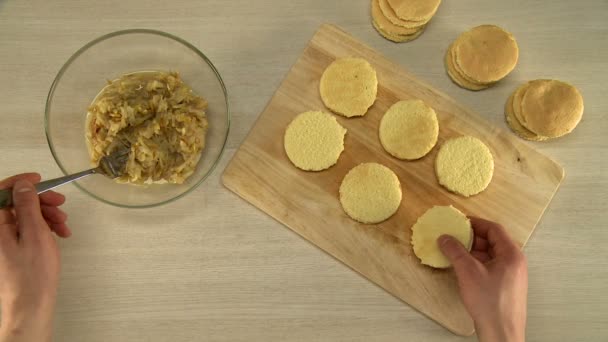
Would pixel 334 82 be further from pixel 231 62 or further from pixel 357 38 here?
pixel 231 62

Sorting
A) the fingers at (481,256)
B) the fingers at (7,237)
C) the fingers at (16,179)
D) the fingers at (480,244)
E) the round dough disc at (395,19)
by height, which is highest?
the round dough disc at (395,19)

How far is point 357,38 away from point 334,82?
18cm

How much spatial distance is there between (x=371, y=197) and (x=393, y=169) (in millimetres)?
116

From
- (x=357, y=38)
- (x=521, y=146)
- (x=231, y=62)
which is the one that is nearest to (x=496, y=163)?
(x=521, y=146)

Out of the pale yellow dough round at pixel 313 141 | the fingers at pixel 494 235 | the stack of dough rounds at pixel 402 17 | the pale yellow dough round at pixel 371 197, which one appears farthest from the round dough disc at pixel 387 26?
the fingers at pixel 494 235

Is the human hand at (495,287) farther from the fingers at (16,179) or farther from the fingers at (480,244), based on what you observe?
the fingers at (16,179)

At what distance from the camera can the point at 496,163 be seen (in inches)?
53.3

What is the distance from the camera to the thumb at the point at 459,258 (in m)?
1.17

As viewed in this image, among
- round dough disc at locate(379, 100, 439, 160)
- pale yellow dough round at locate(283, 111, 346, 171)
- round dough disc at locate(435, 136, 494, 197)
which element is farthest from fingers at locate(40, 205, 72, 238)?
round dough disc at locate(435, 136, 494, 197)

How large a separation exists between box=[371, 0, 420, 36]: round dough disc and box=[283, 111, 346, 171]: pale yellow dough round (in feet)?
1.04

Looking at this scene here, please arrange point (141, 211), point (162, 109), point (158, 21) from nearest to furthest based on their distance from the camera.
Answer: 1. point (162, 109)
2. point (141, 211)
3. point (158, 21)

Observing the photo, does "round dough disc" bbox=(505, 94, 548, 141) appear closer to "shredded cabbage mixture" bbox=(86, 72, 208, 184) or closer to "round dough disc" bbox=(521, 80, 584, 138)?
"round dough disc" bbox=(521, 80, 584, 138)

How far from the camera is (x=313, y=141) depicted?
1.33 metres

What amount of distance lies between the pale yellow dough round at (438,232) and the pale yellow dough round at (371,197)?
0.09 meters
